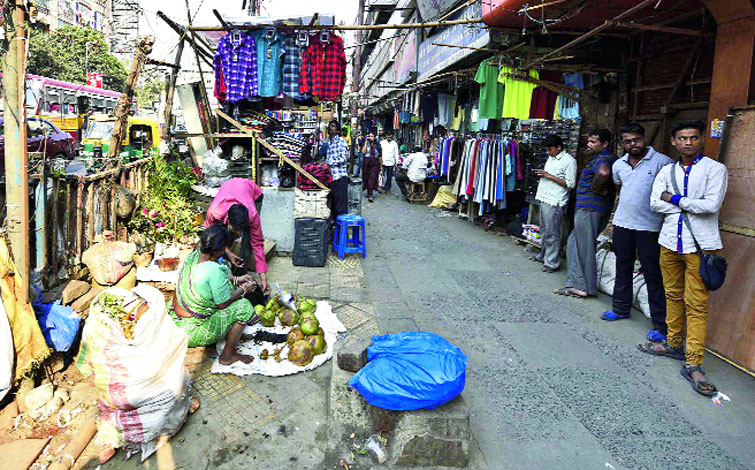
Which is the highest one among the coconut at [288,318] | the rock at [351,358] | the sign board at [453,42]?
the sign board at [453,42]

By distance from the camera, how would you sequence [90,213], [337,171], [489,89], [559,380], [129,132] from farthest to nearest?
[129,132] < [337,171] < [489,89] < [90,213] < [559,380]

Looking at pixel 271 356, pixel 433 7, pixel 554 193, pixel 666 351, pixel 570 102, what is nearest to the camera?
pixel 271 356

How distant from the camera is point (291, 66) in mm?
7473

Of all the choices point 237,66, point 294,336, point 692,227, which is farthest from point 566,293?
point 237,66

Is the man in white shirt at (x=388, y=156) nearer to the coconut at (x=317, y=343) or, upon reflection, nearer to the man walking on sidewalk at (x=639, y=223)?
the man walking on sidewalk at (x=639, y=223)

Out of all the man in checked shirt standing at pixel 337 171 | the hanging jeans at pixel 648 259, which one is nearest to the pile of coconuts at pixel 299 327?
the hanging jeans at pixel 648 259

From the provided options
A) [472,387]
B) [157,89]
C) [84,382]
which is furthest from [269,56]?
[157,89]

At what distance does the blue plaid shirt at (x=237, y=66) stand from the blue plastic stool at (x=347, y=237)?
245cm

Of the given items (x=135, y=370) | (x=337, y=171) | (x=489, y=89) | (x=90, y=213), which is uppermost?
(x=489, y=89)

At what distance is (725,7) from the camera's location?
4320 mm

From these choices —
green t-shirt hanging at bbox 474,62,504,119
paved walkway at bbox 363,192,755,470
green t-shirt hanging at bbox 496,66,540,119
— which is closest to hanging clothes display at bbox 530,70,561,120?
green t-shirt hanging at bbox 496,66,540,119

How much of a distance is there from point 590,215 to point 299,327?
12.8ft

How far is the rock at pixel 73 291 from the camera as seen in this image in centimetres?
434

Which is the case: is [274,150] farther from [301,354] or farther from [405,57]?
[405,57]
